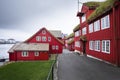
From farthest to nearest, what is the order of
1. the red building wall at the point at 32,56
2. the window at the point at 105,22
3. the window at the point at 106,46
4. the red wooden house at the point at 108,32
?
the red building wall at the point at 32,56 → the window at the point at 106,46 → the window at the point at 105,22 → the red wooden house at the point at 108,32

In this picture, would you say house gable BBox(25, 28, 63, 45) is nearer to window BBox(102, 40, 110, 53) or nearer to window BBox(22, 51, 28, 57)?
window BBox(22, 51, 28, 57)

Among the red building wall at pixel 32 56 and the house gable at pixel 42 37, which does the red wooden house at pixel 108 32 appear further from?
the house gable at pixel 42 37

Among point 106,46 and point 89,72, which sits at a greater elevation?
point 106,46

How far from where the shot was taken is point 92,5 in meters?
34.9

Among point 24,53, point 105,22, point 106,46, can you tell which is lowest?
point 24,53

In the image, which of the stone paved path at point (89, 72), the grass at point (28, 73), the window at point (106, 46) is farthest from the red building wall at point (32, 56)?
the stone paved path at point (89, 72)

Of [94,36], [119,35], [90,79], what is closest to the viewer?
[90,79]

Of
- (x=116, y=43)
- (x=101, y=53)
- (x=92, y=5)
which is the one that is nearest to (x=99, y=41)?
(x=101, y=53)

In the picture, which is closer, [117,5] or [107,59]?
[117,5]

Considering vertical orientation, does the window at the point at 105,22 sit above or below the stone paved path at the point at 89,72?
above

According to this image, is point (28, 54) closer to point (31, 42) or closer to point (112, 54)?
point (31, 42)

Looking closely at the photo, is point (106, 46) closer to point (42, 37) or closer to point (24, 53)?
point (24, 53)

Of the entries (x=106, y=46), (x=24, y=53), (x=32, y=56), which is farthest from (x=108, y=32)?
(x=24, y=53)

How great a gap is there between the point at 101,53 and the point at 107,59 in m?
2.51
